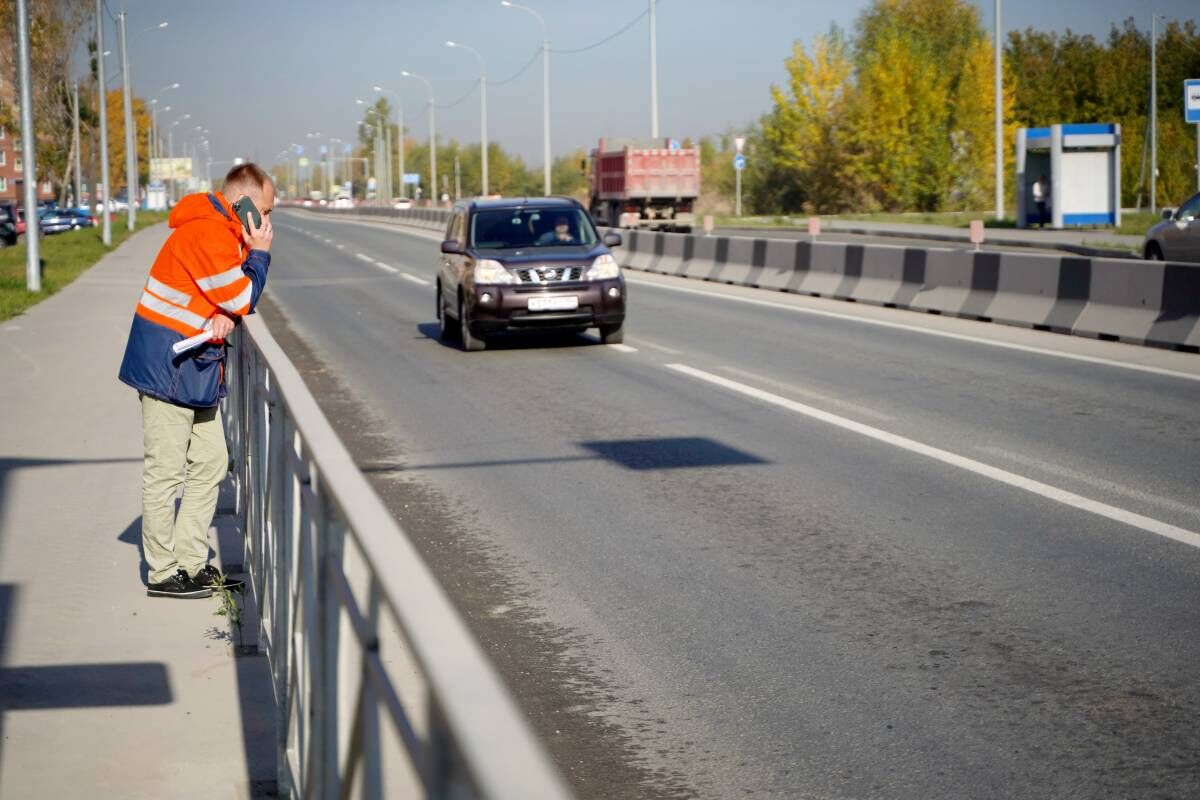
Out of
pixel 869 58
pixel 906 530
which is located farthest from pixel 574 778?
pixel 869 58

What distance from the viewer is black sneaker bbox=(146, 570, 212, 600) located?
253 inches

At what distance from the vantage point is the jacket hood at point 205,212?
6164 millimetres

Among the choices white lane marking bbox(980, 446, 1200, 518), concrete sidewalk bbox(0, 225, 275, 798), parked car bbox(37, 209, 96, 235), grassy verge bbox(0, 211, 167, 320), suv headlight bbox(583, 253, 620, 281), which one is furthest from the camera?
parked car bbox(37, 209, 96, 235)

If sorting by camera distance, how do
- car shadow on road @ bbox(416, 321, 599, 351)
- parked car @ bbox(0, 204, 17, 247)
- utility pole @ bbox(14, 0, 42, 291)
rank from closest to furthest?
car shadow on road @ bbox(416, 321, 599, 351), utility pole @ bbox(14, 0, 42, 291), parked car @ bbox(0, 204, 17, 247)

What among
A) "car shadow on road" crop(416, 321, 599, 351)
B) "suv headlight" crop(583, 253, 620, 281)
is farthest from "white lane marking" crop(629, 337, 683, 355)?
"suv headlight" crop(583, 253, 620, 281)

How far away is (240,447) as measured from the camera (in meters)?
6.91

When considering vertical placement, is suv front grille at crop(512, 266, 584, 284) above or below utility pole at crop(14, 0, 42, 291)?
below

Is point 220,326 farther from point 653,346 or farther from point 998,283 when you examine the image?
point 998,283

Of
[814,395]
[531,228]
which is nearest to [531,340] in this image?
[531,228]

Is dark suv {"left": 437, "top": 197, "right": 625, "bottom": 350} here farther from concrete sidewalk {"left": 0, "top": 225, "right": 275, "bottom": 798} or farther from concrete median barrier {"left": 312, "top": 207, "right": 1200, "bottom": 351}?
concrete sidewalk {"left": 0, "top": 225, "right": 275, "bottom": 798}

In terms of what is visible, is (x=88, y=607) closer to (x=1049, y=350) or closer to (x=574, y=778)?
(x=574, y=778)

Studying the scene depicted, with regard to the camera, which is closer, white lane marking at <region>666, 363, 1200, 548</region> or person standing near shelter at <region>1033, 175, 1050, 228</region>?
white lane marking at <region>666, 363, 1200, 548</region>

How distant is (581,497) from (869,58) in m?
90.6

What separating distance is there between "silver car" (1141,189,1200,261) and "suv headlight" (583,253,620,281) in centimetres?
1041
